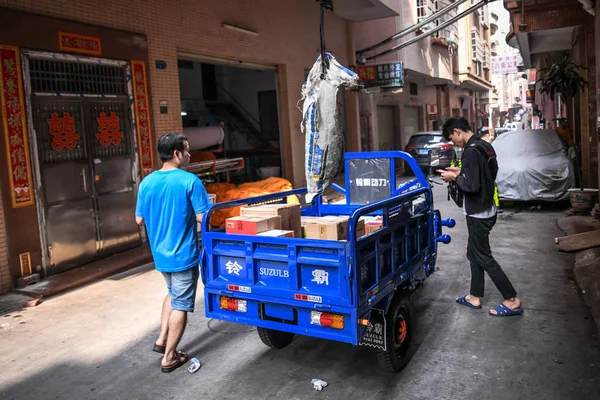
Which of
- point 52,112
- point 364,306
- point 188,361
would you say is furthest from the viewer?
point 52,112

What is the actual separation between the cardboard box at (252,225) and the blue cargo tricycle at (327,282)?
0.47ft

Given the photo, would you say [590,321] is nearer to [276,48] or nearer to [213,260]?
[213,260]

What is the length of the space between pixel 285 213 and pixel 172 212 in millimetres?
911

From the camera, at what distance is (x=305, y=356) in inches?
171

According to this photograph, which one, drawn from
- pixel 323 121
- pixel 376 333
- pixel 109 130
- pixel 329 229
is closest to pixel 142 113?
pixel 109 130

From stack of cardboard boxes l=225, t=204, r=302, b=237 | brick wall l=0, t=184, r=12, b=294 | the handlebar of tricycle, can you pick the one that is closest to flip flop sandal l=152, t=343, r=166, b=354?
stack of cardboard boxes l=225, t=204, r=302, b=237

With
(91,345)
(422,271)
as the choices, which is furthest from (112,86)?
(422,271)

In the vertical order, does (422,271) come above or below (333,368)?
above

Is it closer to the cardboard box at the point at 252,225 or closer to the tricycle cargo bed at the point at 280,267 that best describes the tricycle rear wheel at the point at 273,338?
the tricycle cargo bed at the point at 280,267

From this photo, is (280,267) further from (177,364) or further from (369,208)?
(177,364)

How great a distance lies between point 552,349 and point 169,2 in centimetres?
828

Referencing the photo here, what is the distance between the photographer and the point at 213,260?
13.1 feet

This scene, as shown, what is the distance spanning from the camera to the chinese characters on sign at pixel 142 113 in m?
8.37

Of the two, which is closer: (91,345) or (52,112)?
(91,345)
